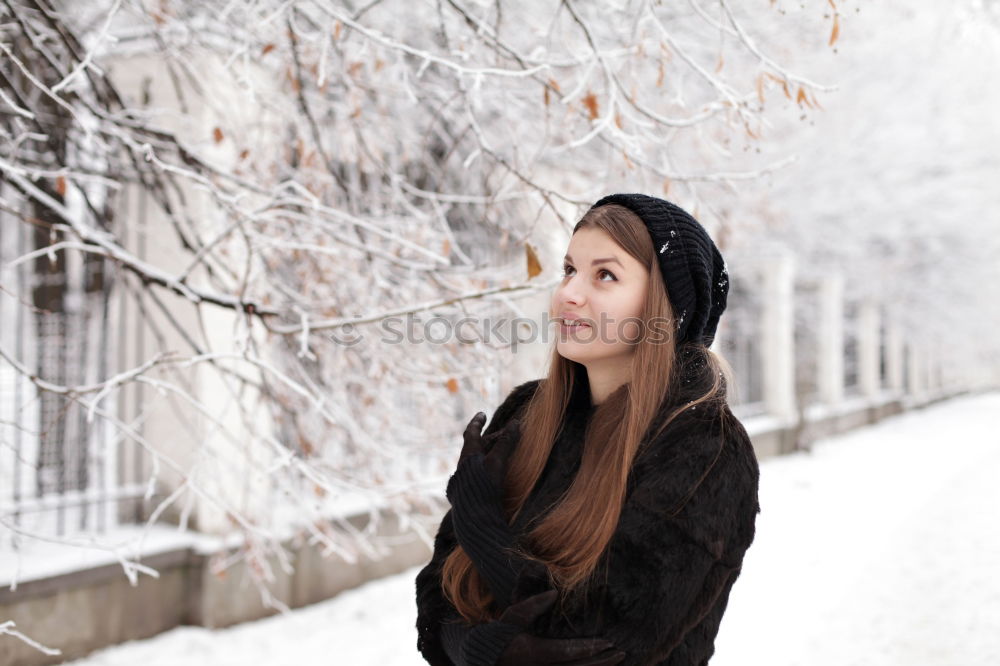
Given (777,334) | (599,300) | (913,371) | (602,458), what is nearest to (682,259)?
(599,300)

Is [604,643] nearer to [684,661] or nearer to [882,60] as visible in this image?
[684,661]

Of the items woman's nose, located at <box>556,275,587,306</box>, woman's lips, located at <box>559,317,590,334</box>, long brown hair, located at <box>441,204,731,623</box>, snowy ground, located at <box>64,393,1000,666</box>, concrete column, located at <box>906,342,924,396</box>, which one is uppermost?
woman's nose, located at <box>556,275,587,306</box>

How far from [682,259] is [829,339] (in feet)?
45.5

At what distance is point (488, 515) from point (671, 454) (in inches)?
15.5

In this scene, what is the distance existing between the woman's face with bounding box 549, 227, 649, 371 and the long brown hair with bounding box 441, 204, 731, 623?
0.02 metres

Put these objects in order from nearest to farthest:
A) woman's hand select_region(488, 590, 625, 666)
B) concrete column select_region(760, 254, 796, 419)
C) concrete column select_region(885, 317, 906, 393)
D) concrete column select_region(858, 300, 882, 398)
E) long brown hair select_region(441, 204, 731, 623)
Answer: woman's hand select_region(488, 590, 625, 666) < long brown hair select_region(441, 204, 731, 623) < concrete column select_region(760, 254, 796, 419) < concrete column select_region(858, 300, 882, 398) < concrete column select_region(885, 317, 906, 393)

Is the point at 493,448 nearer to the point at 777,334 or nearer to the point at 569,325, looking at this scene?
the point at 569,325

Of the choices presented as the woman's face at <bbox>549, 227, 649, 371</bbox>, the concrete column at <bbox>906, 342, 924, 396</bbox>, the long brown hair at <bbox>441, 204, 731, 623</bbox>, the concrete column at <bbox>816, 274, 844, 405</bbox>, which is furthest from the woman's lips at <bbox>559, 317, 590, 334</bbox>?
the concrete column at <bbox>906, 342, 924, 396</bbox>

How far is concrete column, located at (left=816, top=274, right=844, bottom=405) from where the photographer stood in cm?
1414

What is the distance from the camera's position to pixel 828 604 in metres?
5.20

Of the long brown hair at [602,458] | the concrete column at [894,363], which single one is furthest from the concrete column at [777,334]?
the long brown hair at [602,458]

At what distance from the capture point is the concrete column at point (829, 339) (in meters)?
14.1

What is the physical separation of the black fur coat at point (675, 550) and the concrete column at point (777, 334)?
34.5ft

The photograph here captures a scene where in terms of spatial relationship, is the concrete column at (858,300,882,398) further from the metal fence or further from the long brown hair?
the long brown hair
